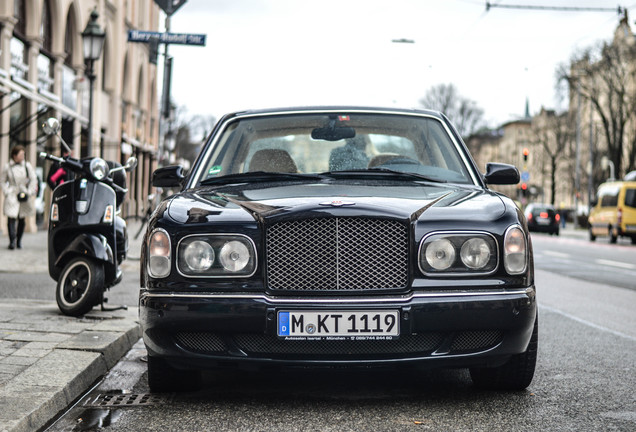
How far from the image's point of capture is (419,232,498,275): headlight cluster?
13.2ft

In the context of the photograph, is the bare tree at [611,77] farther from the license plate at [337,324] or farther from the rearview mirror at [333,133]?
the license plate at [337,324]

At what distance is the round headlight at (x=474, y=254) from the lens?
4047mm

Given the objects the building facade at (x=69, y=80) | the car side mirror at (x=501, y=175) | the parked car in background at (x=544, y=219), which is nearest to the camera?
the car side mirror at (x=501, y=175)

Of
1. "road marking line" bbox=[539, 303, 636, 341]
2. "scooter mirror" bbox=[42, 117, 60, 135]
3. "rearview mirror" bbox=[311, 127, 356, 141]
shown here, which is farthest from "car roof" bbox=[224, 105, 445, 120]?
"road marking line" bbox=[539, 303, 636, 341]

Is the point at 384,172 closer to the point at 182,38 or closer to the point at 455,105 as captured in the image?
the point at 182,38

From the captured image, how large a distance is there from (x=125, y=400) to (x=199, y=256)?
0.87 metres

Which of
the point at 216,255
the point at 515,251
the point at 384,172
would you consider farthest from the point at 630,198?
the point at 216,255

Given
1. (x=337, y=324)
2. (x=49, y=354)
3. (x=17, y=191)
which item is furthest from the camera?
(x=17, y=191)

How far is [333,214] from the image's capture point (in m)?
3.99

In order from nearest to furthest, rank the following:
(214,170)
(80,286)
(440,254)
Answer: (440,254) → (214,170) → (80,286)

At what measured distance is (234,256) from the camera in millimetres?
4023

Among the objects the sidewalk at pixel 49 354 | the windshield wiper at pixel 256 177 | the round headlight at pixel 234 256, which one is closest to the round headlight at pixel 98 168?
the sidewalk at pixel 49 354

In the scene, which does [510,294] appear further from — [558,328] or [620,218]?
[620,218]

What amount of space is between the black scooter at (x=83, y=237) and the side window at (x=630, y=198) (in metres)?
27.7
